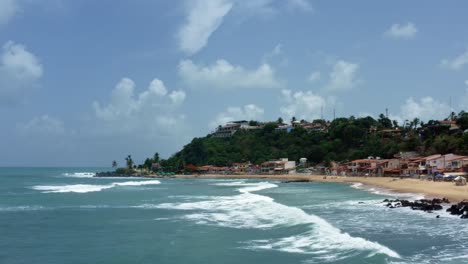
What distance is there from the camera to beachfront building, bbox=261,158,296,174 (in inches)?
4156

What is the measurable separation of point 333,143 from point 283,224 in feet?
275

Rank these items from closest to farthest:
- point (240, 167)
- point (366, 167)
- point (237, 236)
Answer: point (237, 236)
point (366, 167)
point (240, 167)

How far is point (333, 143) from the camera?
349ft

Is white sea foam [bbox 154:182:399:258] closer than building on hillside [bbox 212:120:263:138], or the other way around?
white sea foam [bbox 154:182:399:258]

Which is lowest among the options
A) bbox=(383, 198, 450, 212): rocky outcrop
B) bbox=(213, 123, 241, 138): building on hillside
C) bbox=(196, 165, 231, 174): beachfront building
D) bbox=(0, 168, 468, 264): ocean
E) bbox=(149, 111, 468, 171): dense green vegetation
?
bbox=(0, 168, 468, 264): ocean

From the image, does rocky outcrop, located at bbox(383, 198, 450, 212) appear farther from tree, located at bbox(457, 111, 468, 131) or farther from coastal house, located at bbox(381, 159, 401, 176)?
tree, located at bbox(457, 111, 468, 131)

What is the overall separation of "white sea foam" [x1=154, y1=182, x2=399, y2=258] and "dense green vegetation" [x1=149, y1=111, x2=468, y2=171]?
164ft

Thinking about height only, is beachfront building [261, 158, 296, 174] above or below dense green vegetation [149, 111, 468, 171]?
below

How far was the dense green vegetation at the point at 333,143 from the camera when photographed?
289ft

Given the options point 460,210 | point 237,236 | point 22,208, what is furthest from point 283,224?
point 22,208

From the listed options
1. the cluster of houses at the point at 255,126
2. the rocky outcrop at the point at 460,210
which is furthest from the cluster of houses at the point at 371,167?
the rocky outcrop at the point at 460,210

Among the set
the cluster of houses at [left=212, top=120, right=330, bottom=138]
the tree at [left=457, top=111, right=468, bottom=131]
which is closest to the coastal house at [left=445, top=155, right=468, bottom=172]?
the tree at [left=457, top=111, right=468, bottom=131]

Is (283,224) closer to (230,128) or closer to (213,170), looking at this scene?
(213,170)

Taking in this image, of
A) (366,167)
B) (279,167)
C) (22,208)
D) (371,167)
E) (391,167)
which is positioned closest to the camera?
(22,208)
